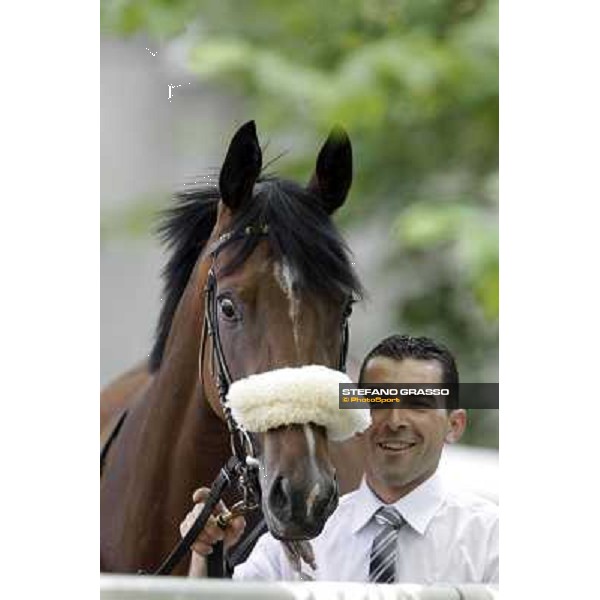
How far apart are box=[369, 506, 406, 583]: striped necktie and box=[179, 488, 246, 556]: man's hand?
0.18 m

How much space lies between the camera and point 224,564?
1.50 metres

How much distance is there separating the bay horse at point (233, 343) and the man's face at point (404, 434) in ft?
0.16

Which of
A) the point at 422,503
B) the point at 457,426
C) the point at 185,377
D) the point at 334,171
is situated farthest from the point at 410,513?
the point at 334,171

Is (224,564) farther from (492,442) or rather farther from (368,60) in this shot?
(368,60)

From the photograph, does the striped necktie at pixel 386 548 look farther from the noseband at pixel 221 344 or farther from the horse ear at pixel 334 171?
the horse ear at pixel 334 171

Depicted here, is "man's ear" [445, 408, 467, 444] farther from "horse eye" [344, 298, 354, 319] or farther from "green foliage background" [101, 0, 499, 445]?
"horse eye" [344, 298, 354, 319]

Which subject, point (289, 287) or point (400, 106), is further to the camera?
point (400, 106)

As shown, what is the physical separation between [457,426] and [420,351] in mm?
106

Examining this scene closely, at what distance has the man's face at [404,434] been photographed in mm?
1489

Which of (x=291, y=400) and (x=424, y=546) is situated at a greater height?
(x=291, y=400)

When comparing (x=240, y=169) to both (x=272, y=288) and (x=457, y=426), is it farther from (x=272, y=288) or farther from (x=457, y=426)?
(x=457, y=426)

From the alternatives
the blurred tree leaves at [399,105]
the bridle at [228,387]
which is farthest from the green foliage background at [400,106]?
the bridle at [228,387]

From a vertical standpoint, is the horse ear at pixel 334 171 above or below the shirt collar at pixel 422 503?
above

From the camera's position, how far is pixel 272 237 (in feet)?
4.71
